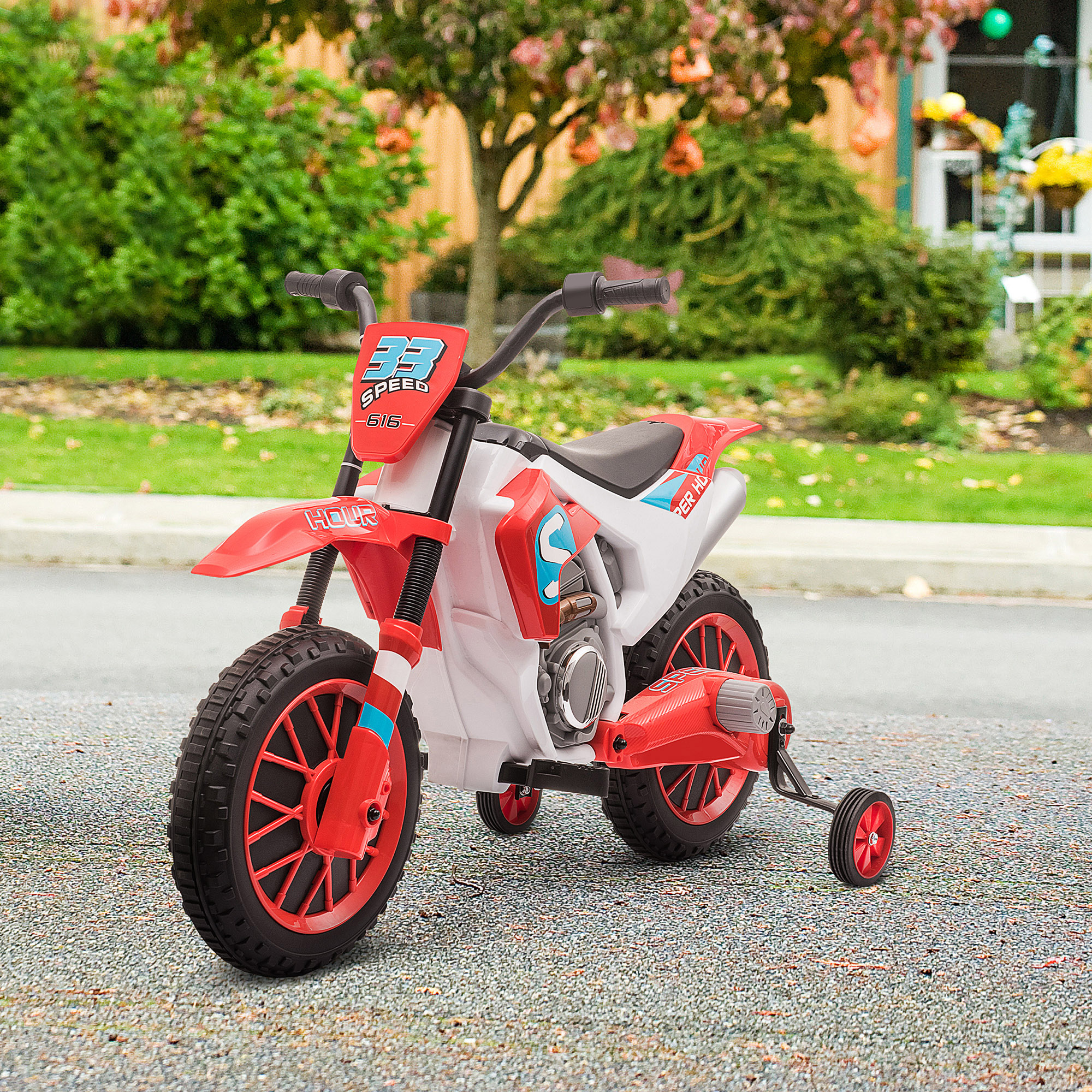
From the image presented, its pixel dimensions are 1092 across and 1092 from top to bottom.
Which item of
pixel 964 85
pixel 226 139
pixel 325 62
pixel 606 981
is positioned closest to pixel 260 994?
pixel 606 981

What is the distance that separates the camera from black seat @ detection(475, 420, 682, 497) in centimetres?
327

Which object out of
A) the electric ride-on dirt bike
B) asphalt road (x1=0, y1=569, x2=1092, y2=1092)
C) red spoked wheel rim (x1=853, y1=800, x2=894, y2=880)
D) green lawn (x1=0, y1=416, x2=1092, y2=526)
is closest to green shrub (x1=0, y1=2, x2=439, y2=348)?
green lawn (x1=0, y1=416, x2=1092, y2=526)

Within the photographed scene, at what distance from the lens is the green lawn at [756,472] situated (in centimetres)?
948

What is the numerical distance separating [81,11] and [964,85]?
393 inches

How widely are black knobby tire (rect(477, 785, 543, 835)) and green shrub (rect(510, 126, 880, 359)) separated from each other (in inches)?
441

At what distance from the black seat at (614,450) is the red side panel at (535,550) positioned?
9cm

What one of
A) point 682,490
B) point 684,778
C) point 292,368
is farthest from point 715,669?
point 292,368

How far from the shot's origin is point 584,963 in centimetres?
310

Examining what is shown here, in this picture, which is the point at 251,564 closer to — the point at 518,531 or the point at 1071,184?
the point at 518,531

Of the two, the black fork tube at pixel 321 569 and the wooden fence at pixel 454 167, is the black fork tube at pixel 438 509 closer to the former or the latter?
the black fork tube at pixel 321 569

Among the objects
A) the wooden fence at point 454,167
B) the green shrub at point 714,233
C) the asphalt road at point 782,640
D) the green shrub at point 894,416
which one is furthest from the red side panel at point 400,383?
the wooden fence at point 454,167

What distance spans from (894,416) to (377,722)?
9.01 metres

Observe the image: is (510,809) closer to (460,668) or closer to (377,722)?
(460,668)

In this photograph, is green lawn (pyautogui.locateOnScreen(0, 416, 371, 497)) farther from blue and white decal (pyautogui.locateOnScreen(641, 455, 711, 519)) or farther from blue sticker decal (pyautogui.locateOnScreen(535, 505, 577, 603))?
blue sticker decal (pyautogui.locateOnScreen(535, 505, 577, 603))
